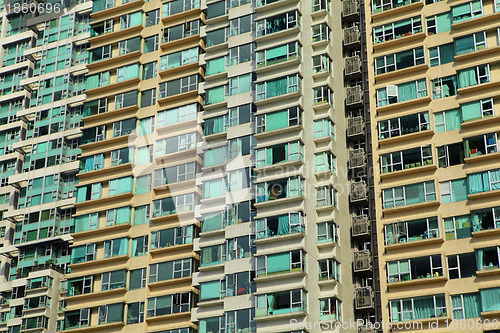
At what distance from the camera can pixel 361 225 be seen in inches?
2859

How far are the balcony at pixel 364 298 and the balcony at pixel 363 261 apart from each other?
6.03 ft

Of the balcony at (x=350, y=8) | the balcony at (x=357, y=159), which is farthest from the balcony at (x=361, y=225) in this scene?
the balcony at (x=350, y=8)

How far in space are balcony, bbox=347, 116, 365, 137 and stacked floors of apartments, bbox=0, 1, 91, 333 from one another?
122 ft

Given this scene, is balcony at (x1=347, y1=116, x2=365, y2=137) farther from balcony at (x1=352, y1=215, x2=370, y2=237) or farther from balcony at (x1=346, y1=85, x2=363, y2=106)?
balcony at (x1=352, y1=215, x2=370, y2=237)

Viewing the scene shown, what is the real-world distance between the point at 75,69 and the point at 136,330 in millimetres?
40989

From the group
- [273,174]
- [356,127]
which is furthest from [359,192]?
[273,174]

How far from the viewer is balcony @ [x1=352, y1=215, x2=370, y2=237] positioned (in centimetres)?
7238

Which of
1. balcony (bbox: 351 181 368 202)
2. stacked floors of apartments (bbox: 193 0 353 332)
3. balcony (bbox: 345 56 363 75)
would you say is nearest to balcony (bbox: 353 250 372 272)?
stacked floors of apartments (bbox: 193 0 353 332)

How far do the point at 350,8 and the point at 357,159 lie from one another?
56.7ft

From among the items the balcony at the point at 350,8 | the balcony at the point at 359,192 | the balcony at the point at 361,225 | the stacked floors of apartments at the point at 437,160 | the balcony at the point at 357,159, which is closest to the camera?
the stacked floors of apartments at the point at 437,160

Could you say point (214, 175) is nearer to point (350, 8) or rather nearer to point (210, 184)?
point (210, 184)

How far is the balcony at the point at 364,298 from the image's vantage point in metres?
70.0

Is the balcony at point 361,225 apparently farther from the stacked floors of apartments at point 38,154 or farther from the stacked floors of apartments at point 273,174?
the stacked floors of apartments at point 38,154

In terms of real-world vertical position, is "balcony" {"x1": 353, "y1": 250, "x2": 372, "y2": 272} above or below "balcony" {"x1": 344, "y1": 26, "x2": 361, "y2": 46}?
below
